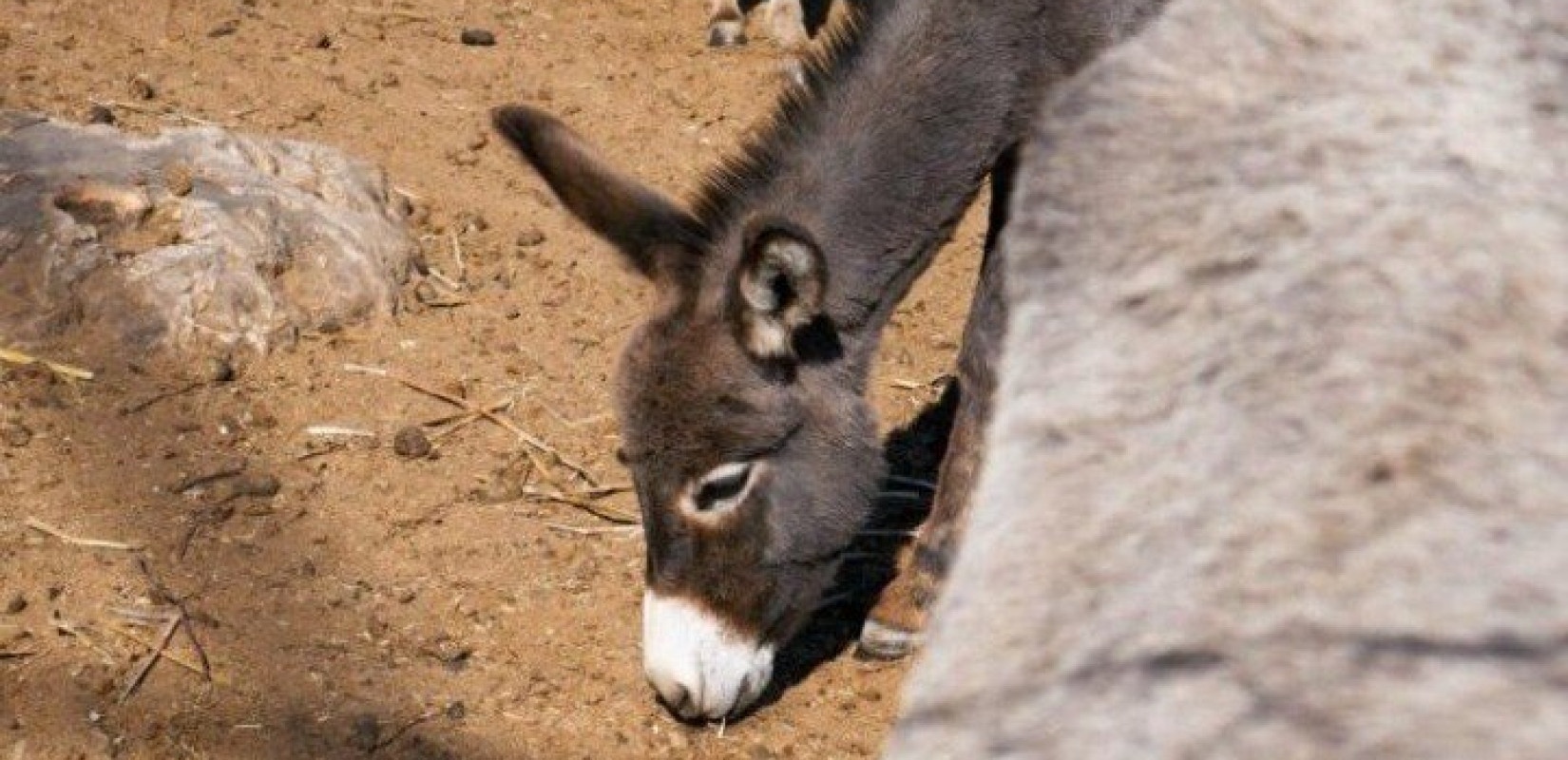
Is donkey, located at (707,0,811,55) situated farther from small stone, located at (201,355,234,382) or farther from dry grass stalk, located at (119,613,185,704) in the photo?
dry grass stalk, located at (119,613,185,704)

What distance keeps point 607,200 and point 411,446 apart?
104 centimetres

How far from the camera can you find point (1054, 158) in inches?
57.0

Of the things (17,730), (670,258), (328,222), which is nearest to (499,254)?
(328,222)

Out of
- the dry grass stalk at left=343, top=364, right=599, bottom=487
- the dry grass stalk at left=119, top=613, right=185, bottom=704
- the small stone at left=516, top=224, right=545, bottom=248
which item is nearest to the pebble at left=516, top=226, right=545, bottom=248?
the small stone at left=516, top=224, right=545, bottom=248

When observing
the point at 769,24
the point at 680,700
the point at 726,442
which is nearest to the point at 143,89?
the point at 769,24

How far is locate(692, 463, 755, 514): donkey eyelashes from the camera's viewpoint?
3.57 m

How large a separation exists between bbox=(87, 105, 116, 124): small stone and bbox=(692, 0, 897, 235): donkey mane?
242 cm

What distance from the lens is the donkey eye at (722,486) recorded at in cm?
357

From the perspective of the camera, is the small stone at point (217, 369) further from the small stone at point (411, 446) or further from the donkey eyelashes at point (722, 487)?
the donkey eyelashes at point (722, 487)

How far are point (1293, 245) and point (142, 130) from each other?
472cm

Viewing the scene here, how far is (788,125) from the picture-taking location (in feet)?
12.4

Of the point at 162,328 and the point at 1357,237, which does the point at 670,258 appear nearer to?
the point at 162,328

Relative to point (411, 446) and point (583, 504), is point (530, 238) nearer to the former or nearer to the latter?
point (411, 446)

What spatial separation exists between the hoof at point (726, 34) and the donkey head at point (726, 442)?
9.53ft
